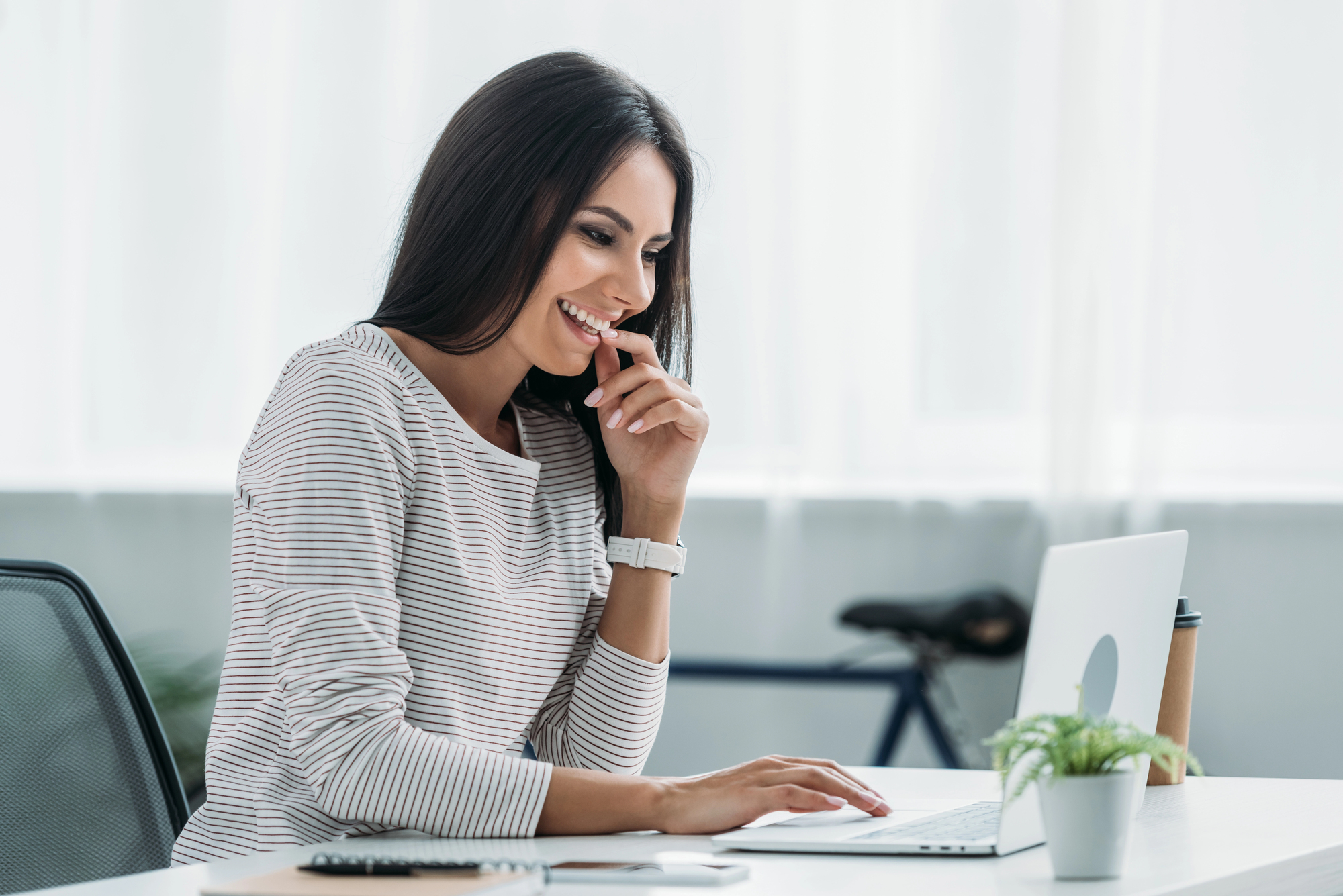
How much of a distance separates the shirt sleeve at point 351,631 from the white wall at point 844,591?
176 cm

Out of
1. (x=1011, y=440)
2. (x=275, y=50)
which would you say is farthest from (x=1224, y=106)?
(x=275, y=50)

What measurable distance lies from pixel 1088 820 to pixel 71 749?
80 cm

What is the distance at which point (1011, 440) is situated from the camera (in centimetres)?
260

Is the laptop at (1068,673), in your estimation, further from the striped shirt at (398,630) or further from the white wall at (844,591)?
the white wall at (844,591)

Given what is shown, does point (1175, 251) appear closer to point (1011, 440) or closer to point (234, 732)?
point (1011, 440)

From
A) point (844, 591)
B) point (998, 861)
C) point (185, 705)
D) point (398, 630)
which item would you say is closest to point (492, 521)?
point (398, 630)

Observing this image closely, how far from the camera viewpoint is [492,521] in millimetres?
1076

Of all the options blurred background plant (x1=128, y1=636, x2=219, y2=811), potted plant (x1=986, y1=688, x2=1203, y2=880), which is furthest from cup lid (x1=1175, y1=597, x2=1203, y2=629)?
blurred background plant (x1=128, y1=636, x2=219, y2=811)

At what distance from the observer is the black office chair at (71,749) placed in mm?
982

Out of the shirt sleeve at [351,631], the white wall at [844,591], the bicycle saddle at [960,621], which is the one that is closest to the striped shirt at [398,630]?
the shirt sleeve at [351,631]

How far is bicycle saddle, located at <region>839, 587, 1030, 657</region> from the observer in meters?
2.41

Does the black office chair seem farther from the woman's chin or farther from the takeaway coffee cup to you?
the takeaway coffee cup

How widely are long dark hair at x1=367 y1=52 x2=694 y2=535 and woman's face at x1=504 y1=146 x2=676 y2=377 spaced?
2cm

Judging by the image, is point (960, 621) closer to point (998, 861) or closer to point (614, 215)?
point (614, 215)
